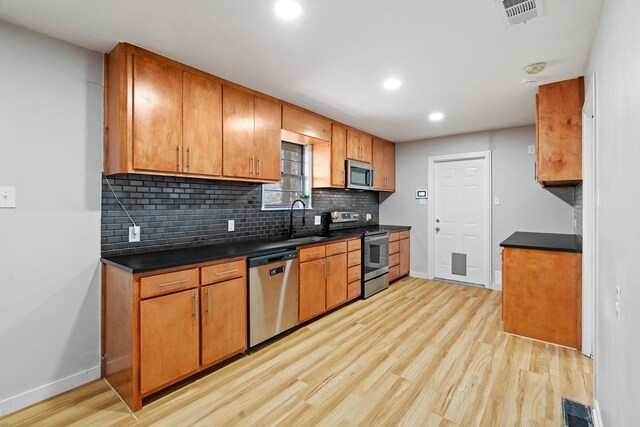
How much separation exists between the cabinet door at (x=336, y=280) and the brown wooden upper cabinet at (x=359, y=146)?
1.53 metres

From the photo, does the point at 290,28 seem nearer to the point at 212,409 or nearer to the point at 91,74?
the point at 91,74

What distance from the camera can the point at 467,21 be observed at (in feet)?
6.23

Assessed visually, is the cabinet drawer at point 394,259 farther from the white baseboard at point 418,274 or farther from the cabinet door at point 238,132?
the cabinet door at point 238,132

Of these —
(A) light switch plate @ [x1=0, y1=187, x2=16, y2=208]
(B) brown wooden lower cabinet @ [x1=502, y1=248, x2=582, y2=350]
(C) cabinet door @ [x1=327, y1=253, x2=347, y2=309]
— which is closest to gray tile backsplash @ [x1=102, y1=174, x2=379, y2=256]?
(A) light switch plate @ [x1=0, y1=187, x2=16, y2=208]

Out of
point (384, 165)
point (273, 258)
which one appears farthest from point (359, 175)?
point (273, 258)

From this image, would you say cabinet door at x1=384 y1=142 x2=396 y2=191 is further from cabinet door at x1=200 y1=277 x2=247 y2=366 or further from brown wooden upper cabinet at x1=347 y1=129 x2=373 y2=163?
cabinet door at x1=200 y1=277 x2=247 y2=366

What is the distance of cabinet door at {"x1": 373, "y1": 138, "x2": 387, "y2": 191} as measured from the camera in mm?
4969

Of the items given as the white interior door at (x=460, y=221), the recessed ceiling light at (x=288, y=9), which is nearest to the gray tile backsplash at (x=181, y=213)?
the recessed ceiling light at (x=288, y=9)

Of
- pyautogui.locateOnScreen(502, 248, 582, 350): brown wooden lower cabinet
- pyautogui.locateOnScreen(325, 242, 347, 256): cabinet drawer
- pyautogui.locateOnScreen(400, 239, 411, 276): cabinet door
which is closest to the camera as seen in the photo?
pyautogui.locateOnScreen(502, 248, 582, 350): brown wooden lower cabinet

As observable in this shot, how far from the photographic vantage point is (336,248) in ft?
11.9

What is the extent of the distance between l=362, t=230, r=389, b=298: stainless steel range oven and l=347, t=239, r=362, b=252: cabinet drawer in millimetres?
103

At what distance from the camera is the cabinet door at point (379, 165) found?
16.3 feet

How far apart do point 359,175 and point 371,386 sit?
9.56ft

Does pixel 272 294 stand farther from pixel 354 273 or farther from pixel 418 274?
pixel 418 274
